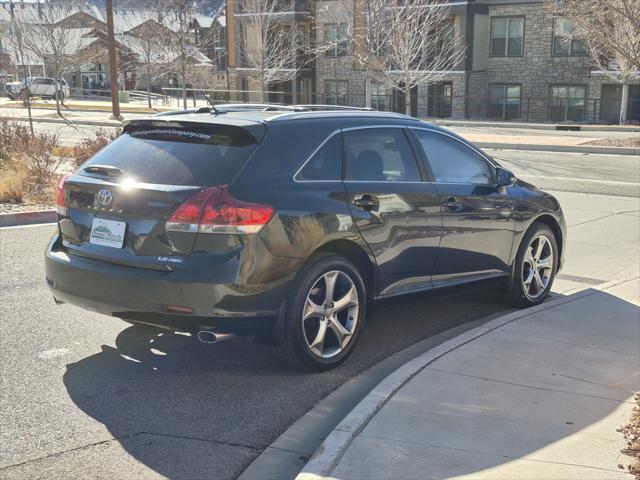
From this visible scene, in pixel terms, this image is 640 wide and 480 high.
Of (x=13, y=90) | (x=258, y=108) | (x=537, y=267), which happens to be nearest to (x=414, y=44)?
(x=537, y=267)

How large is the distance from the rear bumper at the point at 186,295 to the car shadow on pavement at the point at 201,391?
0.46 meters

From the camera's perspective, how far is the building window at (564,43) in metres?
40.0

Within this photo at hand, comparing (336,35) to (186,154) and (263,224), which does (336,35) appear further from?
(263,224)

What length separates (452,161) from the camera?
6109mm

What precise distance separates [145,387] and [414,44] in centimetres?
3248

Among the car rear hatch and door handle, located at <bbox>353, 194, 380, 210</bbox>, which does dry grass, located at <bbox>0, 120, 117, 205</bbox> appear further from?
door handle, located at <bbox>353, 194, 380, 210</bbox>

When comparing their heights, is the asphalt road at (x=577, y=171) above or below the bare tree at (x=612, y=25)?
below

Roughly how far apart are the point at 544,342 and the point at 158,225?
9.89 feet

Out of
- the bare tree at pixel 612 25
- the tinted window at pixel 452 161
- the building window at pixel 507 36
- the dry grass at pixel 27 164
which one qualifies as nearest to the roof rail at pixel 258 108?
the tinted window at pixel 452 161

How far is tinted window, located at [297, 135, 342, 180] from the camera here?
493cm

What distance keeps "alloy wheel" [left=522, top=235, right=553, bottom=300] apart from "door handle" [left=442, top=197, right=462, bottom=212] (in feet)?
3.56

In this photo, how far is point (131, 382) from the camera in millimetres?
4824

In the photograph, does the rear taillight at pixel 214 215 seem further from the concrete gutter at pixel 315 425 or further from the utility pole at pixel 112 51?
the utility pole at pixel 112 51

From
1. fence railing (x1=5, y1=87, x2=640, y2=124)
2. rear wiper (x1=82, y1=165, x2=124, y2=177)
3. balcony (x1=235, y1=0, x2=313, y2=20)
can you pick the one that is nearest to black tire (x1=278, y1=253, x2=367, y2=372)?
rear wiper (x1=82, y1=165, x2=124, y2=177)
